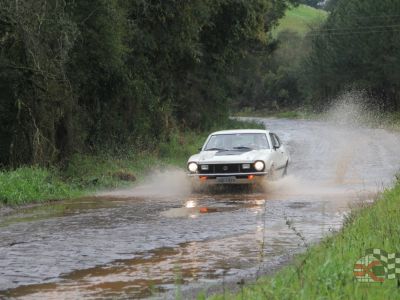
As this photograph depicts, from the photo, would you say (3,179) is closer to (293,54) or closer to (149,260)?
(149,260)

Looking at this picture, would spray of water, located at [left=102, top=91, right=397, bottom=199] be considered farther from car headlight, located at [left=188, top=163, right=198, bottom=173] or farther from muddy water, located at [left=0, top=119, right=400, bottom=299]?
car headlight, located at [left=188, top=163, right=198, bottom=173]

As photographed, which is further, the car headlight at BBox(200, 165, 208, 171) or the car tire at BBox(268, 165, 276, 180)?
the car tire at BBox(268, 165, 276, 180)

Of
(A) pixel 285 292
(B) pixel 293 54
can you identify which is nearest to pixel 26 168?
(A) pixel 285 292

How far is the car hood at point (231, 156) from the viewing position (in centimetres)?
1772

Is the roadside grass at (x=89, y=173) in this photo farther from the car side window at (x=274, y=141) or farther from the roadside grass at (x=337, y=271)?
the roadside grass at (x=337, y=271)

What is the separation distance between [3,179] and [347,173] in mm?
10085

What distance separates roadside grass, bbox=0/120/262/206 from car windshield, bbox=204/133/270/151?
270 cm

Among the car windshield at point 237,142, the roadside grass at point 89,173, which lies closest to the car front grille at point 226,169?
the car windshield at point 237,142

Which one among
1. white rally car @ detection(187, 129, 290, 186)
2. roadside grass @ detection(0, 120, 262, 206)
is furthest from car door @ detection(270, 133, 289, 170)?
roadside grass @ detection(0, 120, 262, 206)

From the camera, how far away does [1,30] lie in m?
19.2

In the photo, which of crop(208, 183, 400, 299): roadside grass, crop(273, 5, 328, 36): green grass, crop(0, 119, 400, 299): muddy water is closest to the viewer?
crop(208, 183, 400, 299): roadside grass

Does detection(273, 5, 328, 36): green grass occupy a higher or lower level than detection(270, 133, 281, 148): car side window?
higher

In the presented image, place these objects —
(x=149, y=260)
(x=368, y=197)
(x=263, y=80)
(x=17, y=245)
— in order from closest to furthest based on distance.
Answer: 1. (x=149, y=260)
2. (x=17, y=245)
3. (x=368, y=197)
4. (x=263, y=80)

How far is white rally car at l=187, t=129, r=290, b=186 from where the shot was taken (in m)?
17.6
